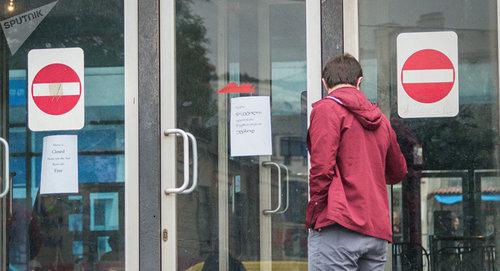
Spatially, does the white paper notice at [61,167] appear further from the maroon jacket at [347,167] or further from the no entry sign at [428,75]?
the no entry sign at [428,75]

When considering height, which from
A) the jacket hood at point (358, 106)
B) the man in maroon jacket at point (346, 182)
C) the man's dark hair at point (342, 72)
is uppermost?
the man's dark hair at point (342, 72)

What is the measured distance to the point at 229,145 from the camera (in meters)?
5.97

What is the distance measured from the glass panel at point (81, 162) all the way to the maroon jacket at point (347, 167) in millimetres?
1529

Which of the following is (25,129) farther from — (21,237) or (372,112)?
(372,112)

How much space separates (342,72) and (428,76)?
0.99 meters

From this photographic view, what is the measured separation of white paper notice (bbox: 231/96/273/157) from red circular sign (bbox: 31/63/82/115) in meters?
0.89

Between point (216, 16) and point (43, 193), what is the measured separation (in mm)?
1375

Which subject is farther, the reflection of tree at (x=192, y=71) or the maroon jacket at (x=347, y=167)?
the reflection of tree at (x=192, y=71)

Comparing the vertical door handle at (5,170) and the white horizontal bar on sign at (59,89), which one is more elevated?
the white horizontal bar on sign at (59,89)

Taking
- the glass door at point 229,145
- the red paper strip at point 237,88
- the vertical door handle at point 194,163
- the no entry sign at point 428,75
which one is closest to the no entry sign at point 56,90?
the glass door at point 229,145

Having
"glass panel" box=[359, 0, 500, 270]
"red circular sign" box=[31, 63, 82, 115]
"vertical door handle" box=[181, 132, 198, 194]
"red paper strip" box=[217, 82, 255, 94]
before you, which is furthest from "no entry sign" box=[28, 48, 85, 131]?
"glass panel" box=[359, 0, 500, 270]

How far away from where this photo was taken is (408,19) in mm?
5914

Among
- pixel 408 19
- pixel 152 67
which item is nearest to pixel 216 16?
pixel 152 67

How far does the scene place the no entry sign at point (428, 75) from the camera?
5844 mm
